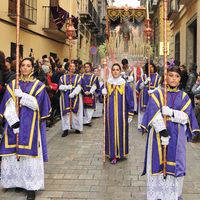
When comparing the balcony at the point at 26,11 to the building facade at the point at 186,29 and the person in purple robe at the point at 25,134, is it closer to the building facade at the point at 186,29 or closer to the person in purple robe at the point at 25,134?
the building facade at the point at 186,29

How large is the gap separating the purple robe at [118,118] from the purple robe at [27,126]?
2005mm

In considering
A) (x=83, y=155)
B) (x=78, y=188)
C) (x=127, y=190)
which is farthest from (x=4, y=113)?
(x=83, y=155)

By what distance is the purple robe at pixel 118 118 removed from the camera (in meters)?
6.54

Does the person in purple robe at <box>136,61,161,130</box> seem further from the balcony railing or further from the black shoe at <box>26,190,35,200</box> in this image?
the balcony railing

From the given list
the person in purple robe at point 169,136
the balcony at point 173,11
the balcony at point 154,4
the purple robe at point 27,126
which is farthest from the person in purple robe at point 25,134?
the balcony at point 154,4

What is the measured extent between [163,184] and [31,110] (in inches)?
Result: 72.9

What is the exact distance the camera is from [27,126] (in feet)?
15.3

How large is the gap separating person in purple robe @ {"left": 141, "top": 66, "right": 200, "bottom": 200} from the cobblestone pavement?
591 mm

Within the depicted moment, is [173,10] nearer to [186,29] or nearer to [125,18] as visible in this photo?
[186,29]

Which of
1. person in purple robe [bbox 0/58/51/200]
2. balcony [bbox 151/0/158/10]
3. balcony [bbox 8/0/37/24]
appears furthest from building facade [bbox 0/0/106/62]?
balcony [bbox 151/0/158/10]

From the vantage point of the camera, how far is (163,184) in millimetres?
4207

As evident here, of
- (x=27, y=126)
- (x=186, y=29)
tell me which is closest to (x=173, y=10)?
(x=186, y=29)

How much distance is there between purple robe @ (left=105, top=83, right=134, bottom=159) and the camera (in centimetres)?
654

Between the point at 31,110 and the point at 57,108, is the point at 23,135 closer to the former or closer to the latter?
the point at 31,110
